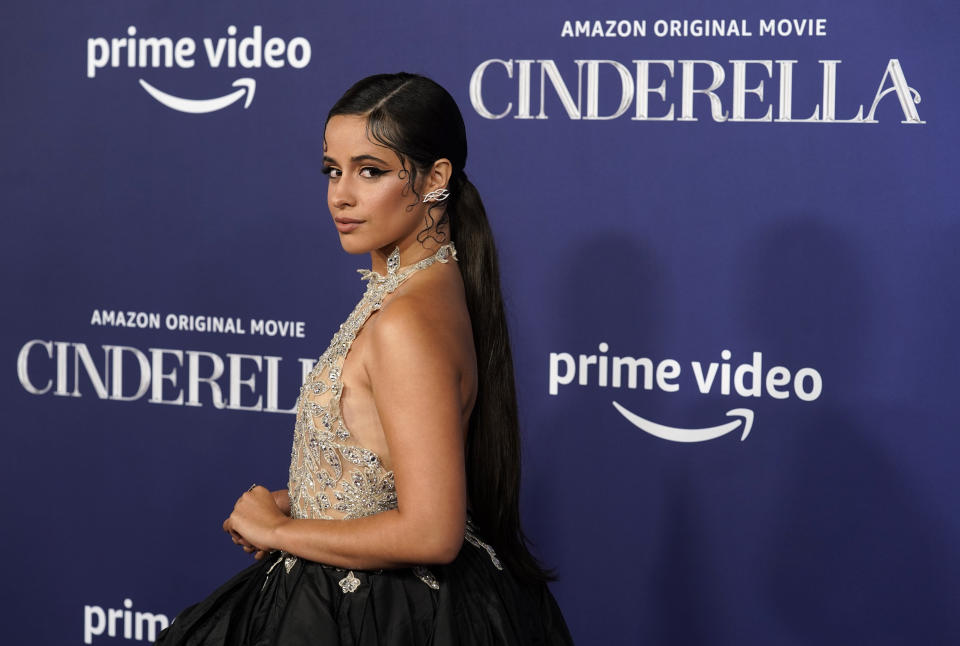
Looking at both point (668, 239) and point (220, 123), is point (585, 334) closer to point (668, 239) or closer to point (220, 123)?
point (668, 239)

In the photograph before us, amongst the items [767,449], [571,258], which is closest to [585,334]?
[571,258]

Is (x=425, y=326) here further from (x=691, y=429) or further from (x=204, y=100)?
(x=204, y=100)

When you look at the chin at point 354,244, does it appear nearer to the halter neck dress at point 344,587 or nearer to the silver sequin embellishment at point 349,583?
the halter neck dress at point 344,587

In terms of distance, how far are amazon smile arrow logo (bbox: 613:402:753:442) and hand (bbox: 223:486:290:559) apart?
1.18m

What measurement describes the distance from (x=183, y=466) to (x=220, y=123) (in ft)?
3.06

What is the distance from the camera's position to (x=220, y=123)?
3.09 metres

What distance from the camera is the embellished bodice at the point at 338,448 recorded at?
1.65 metres

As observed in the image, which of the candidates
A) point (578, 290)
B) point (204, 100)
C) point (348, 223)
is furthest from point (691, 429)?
point (204, 100)

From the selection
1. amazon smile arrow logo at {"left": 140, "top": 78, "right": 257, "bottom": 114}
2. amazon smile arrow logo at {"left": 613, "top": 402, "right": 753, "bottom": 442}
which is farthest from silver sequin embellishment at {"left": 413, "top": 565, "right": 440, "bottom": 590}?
amazon smile arrow logo at {"left": 140, "top": 78, "right": 257, "bottom": 114}

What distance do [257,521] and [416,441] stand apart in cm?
31

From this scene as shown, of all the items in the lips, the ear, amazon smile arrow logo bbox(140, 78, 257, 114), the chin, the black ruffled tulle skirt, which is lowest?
the black ruffled tulle skirt

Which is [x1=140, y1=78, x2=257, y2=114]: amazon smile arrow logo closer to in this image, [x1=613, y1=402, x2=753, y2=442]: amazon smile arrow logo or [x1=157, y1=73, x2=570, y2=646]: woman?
[x1=613, y1=402, x2=753, y2=442]: amazon smile arrow logo

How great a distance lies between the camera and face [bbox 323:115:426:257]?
167cm

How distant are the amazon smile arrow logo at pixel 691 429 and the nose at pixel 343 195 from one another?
4.01 ft
